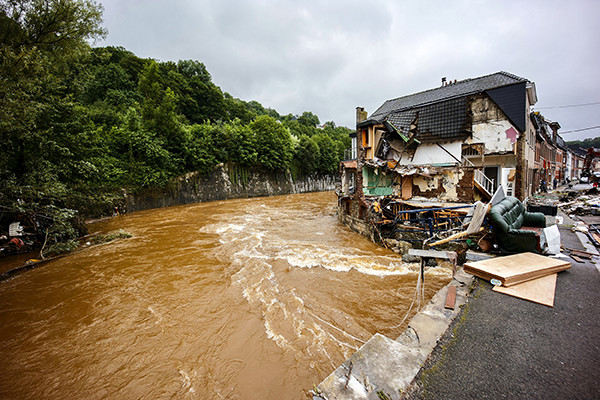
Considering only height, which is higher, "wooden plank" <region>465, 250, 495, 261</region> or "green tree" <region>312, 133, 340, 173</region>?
"green tree" <region>312, 133, 340, 173</region>

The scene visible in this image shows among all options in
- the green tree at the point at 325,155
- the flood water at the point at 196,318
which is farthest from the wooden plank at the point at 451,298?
the green tree at the point at 325,155

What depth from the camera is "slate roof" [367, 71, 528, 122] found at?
12.6m

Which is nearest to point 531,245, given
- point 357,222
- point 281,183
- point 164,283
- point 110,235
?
point 357,222

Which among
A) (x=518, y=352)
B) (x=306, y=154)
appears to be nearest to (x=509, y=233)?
(x=518, y=352)

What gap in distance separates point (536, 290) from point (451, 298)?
1.41 m

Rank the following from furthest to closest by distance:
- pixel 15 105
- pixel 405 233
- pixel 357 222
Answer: pixel 357 222 < pixel 405 233 < pixel 15 105

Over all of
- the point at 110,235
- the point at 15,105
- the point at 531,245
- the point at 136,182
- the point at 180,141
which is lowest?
the point at 110,235

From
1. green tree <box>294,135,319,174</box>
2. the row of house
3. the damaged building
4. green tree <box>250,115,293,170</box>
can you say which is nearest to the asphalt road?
the damaged building

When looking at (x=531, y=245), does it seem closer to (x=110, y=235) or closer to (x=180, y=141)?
(x=110, y=235)

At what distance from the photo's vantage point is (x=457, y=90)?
48.2 ft

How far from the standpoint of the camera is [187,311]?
17.1ft

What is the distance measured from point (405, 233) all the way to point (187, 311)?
29.2 ft

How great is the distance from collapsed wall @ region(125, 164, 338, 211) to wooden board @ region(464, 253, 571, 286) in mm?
23805

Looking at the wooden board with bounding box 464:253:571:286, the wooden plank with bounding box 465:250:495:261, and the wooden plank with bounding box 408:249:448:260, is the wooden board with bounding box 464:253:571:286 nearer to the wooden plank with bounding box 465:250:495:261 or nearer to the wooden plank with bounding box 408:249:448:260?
the wooden plank with bounding box 465:250:495:261
